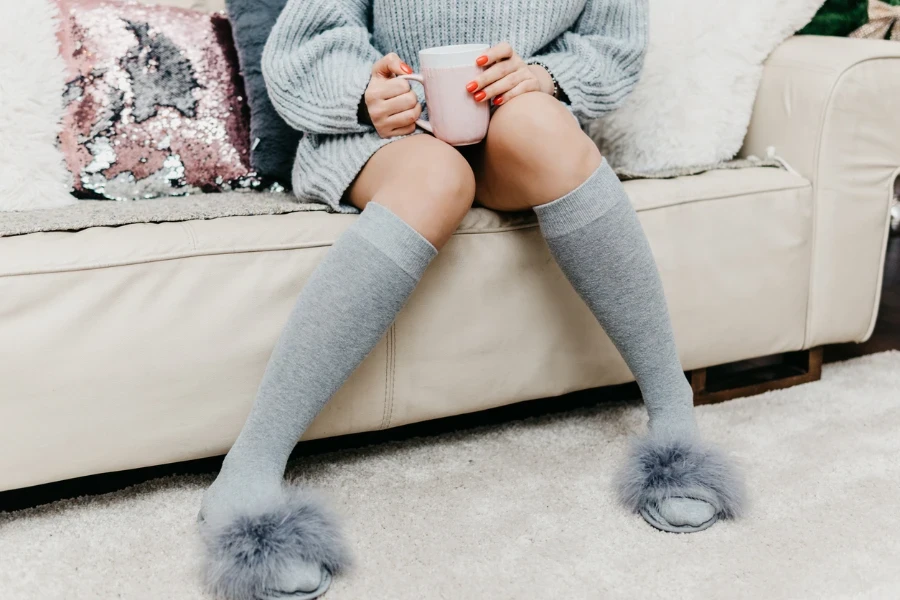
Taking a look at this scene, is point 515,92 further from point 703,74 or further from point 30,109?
point 30,109

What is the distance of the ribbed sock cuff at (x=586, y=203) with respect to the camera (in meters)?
0.87

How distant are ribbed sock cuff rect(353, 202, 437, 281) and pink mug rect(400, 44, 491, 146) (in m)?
0.11

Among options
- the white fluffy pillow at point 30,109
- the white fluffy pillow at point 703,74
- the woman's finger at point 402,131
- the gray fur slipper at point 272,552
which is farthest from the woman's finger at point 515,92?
the white fluffy pillow at point 30,109

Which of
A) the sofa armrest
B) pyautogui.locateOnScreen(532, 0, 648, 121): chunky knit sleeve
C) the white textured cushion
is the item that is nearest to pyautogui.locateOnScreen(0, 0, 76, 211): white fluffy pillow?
the white textured cushion

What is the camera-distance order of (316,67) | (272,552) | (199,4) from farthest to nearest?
1. (199,4)
2. (316,67)
3. (272,552)

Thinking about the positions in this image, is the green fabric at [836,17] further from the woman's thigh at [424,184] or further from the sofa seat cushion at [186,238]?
the woman's thigh at [424,184]

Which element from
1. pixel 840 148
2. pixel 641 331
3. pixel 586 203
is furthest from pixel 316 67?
pixel 840 148

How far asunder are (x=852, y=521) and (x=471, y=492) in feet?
1.34

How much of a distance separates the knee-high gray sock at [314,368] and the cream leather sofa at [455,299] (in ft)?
0.34

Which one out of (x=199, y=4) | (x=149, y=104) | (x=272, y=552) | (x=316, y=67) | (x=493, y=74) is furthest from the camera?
(x=199, y=4)

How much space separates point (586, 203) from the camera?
871 mm

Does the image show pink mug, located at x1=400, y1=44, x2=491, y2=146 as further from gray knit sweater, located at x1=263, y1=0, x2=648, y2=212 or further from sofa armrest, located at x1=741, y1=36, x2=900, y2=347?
sofa armrest, located at x1=741, y1=36, x2=900, y2=347

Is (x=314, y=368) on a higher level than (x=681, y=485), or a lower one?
higher

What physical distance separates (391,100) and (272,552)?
→ 1.62 ft
